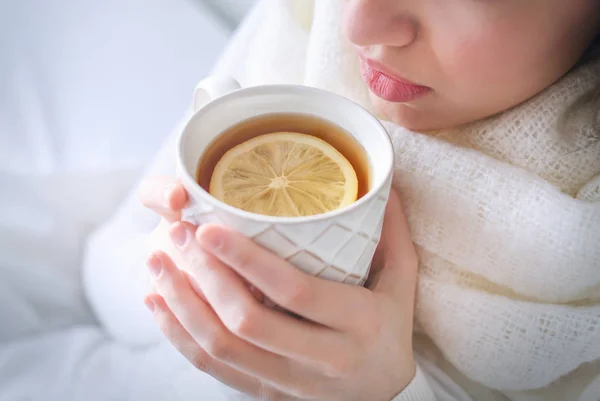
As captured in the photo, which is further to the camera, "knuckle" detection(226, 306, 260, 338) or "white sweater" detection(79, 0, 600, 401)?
"white sweater" detection(79, 0, 600, 401)

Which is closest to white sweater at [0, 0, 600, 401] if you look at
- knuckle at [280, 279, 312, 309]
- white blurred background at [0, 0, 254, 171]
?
knuckle at [280, 279, 312, 309]

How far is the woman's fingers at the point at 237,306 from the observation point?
17.1 inches

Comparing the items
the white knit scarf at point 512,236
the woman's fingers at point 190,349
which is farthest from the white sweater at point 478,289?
the woman's fingers at point 190,349

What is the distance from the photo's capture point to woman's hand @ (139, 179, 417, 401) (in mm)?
418

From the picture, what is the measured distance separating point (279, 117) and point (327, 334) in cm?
21

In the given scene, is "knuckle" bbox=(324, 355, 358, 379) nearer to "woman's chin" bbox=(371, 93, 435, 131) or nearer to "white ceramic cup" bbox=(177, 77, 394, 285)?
"white ceramic cup" bbox=(177, 77, 394, 285)

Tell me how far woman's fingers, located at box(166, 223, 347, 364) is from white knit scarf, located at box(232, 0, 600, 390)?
0.23 metres

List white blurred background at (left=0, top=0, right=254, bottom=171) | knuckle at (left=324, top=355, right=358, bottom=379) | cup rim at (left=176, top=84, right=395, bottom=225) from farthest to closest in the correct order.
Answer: white blurred background at (left=0, top=0, right=254, bottom=171)
knuckle at (left=324, top=355, right=358, bottom=379)
cup rim at (left=176, top=84, right=395, bottom=225)

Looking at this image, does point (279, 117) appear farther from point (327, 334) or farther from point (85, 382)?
point (85, 382)

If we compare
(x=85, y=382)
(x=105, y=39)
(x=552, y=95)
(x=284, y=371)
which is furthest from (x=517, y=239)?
(x=105, y=39)

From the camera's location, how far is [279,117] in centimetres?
50

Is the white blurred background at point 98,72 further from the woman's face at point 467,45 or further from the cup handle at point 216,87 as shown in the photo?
the woman's face at point 467,45

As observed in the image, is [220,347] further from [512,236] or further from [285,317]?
[512,236]

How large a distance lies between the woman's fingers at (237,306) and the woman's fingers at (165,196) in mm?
25
